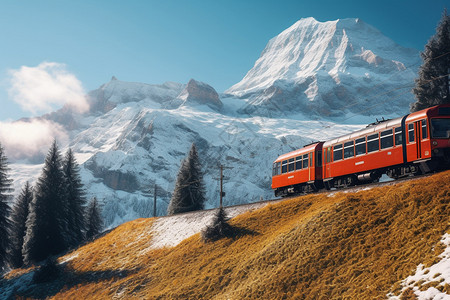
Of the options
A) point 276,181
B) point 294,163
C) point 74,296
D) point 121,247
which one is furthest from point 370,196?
point 121,247

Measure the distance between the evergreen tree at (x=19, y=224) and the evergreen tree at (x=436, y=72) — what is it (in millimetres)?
49879

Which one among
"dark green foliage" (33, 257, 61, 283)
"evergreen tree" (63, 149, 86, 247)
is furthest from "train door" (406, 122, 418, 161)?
"evergreen tree" (63, 149, 86, 247)

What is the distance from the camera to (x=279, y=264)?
21141mm

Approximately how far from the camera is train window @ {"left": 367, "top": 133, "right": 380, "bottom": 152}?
88.2 feet

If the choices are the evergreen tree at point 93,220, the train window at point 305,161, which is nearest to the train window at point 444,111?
the train window at point 305,161

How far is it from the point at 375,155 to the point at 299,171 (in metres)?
8.85

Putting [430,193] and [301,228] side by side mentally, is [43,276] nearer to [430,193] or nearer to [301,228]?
[301,228]

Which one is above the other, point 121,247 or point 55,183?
point 55,183

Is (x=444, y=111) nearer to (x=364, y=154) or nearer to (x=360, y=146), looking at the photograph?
(x=364, y=154)

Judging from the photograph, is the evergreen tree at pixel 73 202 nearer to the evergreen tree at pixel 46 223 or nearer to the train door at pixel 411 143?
the evergreen tree at pixel 46 223

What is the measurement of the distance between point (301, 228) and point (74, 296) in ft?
59.4

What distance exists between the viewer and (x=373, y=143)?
89.4 ft

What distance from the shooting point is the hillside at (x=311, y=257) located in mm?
15773

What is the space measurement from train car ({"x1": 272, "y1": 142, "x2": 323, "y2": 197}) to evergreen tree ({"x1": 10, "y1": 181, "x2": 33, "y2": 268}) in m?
37.2
